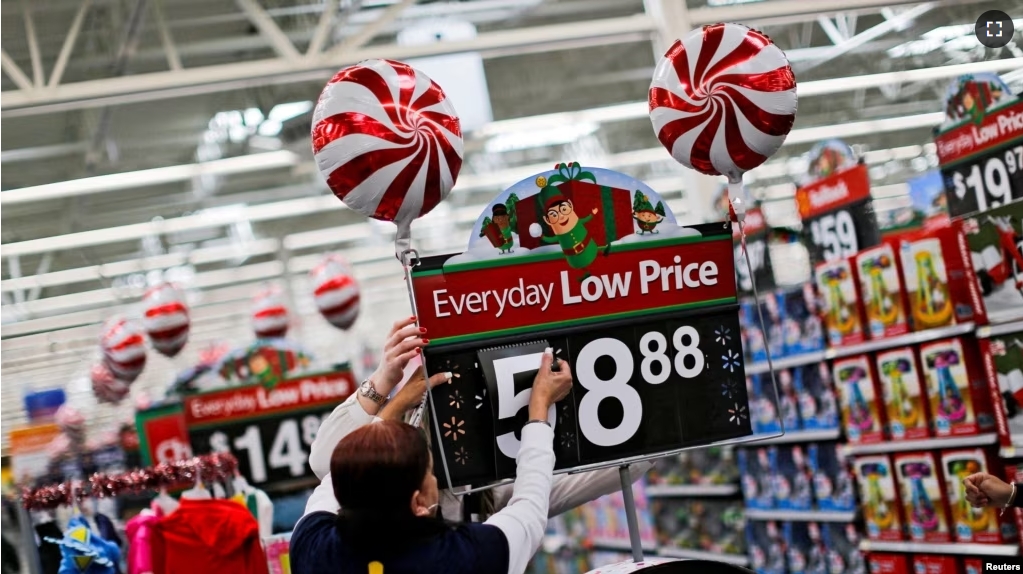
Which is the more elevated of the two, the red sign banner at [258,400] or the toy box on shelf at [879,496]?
the red sign banner at [258,400]

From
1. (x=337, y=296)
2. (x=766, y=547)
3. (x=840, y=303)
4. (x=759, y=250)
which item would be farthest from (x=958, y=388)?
(x=337, y=296)

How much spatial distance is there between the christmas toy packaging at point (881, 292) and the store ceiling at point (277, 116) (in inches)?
101

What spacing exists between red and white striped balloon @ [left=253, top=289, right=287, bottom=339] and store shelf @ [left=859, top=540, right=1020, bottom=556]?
20.1 feet

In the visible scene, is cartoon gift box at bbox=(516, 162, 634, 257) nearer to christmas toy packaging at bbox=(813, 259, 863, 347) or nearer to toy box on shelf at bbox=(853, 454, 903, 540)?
christmas toy packaging at bbox=(813, 259, 863, 347)

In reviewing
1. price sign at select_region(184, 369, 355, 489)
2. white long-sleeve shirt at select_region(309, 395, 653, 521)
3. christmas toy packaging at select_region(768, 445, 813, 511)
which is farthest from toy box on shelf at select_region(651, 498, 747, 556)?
white long-sleeve shirt at select_region(309, 395, 653, 521)

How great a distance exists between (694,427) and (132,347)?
742 cm

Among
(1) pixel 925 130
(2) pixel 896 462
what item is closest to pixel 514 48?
(2) pixel 896 462

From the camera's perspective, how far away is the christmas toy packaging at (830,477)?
5.89 metres

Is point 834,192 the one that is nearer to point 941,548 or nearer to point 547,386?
point 941,548

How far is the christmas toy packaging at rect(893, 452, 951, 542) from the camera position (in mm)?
5258

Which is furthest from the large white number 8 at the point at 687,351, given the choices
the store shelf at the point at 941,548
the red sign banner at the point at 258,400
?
the red sign banner at the point at 258,400

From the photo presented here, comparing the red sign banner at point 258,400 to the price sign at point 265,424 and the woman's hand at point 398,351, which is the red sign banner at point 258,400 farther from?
the woman's hand at point 398,351

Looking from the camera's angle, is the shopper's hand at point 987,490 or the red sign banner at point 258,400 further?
the red sign banner at point 258,400

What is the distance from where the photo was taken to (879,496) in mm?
5637
